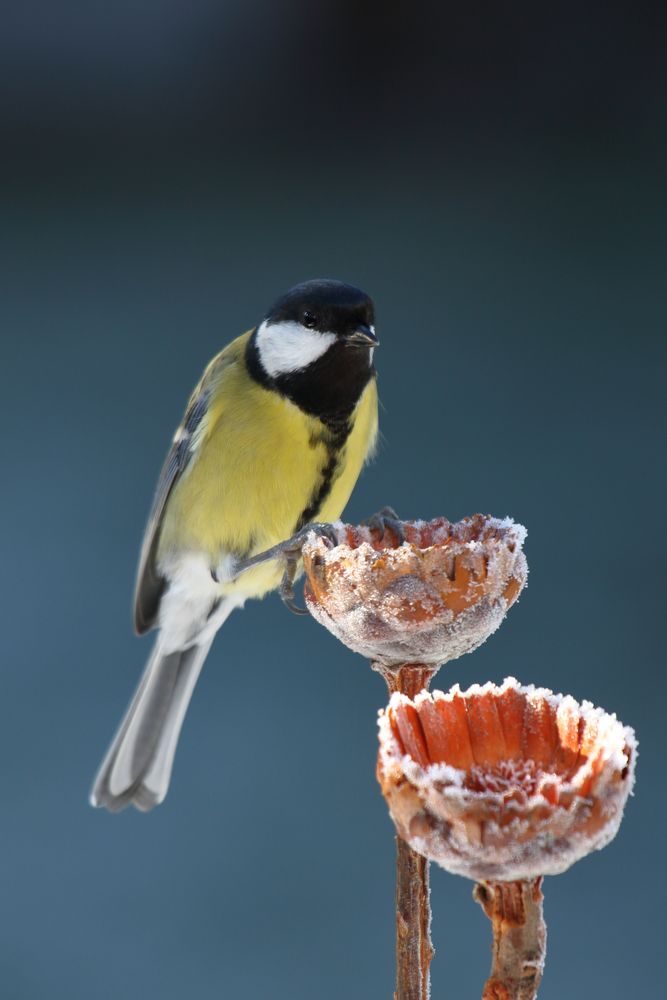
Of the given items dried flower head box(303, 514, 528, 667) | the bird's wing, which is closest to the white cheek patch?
the bird's wing

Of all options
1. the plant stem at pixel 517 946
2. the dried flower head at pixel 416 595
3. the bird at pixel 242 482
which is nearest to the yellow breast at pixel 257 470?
the bird at pixel 242 482

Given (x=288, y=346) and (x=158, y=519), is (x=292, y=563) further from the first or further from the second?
(x=158, y=519)

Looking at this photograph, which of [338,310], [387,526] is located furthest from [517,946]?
[338,310]

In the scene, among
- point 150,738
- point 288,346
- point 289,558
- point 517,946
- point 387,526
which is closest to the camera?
point 517,946

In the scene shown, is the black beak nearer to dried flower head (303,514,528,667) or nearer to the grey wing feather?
the grey wing feather

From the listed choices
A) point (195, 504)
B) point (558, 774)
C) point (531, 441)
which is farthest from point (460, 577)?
point (531, 441)

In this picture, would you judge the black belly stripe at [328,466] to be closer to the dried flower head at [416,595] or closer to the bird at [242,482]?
the bird at [242,482]
